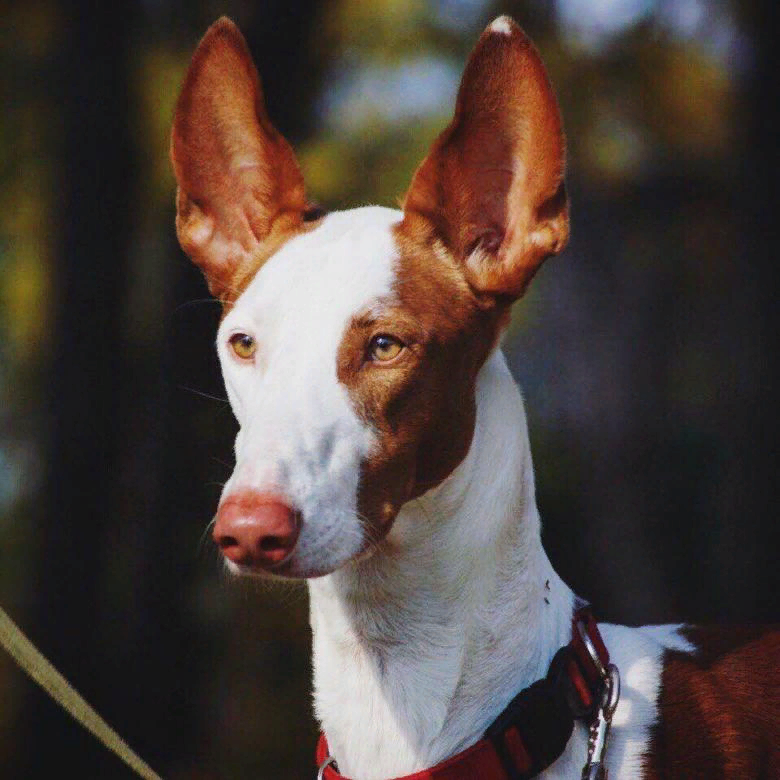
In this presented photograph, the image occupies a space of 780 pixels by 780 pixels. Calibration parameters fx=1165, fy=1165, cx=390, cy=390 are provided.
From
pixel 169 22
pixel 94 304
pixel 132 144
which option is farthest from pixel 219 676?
pixel 169 22

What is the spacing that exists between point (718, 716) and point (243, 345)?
140 cm

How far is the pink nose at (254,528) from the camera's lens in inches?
82.9

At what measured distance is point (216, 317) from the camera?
6414 mm

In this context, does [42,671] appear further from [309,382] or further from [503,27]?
[503,27]

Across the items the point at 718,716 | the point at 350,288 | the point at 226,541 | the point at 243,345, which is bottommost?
the point at 718,716

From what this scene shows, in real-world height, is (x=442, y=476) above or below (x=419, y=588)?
above

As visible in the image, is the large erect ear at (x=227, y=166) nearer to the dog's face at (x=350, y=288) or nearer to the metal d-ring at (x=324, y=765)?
the dog's face at (x=350, y=288)

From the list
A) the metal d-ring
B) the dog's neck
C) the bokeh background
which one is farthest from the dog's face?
the bokeh background

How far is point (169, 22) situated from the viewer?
726 cm

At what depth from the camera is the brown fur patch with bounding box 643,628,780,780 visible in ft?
8.66

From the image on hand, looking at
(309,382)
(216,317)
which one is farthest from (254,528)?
(216,317)

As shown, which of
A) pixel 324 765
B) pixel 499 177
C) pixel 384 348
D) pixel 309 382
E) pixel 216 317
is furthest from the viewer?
pixel 216 317

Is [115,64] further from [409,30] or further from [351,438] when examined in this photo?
[351,438]

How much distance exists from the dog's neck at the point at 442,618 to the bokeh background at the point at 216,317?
3187 mm
